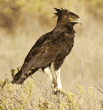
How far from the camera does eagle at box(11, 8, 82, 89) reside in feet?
8.75

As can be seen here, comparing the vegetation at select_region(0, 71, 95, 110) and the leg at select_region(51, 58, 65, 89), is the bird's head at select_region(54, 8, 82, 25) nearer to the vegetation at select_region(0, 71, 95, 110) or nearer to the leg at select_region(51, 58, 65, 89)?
the leg at select_region(51, 58, 65, 89)

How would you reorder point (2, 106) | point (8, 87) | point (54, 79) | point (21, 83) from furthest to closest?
point (54, 79) → point (21, 83) → point (2, 106) → point (8, 87)

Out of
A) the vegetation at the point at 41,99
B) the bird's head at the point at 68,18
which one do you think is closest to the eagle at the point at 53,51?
the bird's head at the point at 68,18

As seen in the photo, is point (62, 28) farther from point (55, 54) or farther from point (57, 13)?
point (55, 54)

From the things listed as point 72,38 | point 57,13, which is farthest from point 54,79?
point 57,13

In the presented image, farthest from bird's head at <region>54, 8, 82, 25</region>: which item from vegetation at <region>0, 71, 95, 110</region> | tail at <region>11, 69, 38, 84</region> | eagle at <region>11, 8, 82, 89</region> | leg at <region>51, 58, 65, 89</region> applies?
vegetation at <region>0, 71, 95, 110</region>

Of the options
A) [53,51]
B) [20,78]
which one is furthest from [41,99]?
[53,51]

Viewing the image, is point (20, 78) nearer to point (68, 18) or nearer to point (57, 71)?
point (57, 71)

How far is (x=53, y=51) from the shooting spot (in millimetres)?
2697

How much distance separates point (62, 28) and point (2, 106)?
1702 mm

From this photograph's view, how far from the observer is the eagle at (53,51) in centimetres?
267

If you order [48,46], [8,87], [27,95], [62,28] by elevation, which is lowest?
[27,95]

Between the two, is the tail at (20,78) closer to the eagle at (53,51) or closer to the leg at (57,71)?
the eagle at (53,51)

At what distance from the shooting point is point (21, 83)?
8.72 ft
